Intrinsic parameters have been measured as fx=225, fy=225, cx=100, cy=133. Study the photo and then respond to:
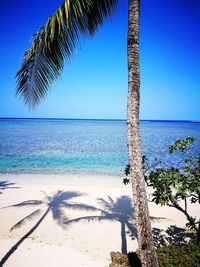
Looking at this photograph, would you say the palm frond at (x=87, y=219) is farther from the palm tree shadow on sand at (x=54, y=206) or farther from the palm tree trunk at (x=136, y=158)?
the palm tree trunk at (x=136, y=158)

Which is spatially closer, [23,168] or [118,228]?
[118,228]

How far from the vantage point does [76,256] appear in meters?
7.71

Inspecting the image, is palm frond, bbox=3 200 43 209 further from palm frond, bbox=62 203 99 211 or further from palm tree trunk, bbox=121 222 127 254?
palm tree trunk, bbox=121 222 127 254

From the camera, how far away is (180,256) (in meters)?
5.52

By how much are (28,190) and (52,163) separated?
37.2 ft

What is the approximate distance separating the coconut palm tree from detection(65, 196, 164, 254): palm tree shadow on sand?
17.3 feet

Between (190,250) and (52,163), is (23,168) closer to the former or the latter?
(52,163)

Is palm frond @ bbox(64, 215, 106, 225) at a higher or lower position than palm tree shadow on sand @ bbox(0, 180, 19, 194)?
higher

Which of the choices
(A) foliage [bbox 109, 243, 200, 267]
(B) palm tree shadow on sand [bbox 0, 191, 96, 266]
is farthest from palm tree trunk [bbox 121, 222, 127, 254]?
(B) palm tree shadow on sand [bbox 0, 191, 96, 266]

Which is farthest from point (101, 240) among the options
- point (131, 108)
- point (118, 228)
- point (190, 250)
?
point (131, 108)

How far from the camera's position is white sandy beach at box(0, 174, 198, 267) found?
7590 millimetres

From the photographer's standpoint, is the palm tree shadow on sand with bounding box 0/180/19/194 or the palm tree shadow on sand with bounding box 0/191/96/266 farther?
the palm tree shadow on sand with bounding box 0/180/19/194

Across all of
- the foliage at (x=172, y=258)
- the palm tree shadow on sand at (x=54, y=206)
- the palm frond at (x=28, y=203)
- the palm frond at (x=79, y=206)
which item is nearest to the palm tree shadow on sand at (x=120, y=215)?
the palm frond at (x=79, y=206)

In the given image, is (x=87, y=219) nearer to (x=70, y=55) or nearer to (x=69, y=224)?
(x=69, y=224)
